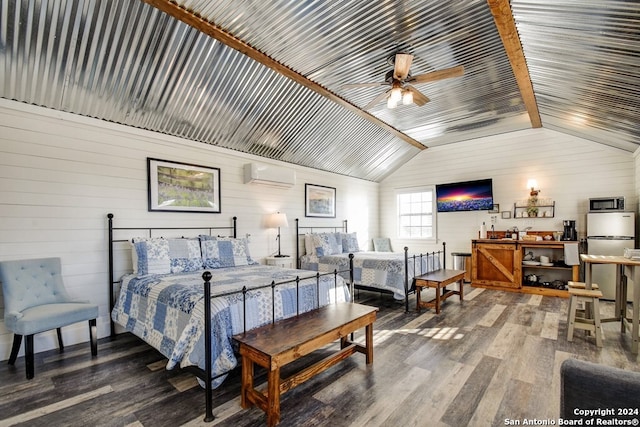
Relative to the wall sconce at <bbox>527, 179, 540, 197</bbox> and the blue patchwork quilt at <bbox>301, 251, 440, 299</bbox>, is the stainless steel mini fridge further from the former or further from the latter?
the blue patchwork quilt at <bbox>301, 251, 440, 299</bbox>

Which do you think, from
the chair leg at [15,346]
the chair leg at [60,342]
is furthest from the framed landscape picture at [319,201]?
the chair leg at [15,346]

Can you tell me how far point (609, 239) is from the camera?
197 inches

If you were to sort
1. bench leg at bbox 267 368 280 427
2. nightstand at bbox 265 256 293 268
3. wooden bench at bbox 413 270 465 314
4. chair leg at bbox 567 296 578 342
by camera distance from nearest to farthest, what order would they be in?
bench leg at bbox 267 368 280 427
chair leg at bbox 567 296 578 342
wooden bench at bbox 413 270 465 314
nightstand at bbox 265 256 293 268

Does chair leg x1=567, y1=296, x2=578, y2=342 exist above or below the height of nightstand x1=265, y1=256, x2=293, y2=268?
below

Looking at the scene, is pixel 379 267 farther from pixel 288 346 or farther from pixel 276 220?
pixel 288 346

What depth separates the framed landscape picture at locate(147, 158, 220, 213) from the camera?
4.14 meters

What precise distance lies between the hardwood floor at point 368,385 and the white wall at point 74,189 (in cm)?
85

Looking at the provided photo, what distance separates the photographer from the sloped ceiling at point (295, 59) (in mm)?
2672

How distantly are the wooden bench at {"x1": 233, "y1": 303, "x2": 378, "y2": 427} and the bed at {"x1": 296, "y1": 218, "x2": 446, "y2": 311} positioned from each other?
1297mm

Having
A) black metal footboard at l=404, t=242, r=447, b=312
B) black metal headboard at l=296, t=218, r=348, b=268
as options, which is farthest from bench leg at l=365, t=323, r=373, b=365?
black metal headboard at l=296, t=218, r=348, b=268

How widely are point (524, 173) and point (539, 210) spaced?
A: 800 millimetres

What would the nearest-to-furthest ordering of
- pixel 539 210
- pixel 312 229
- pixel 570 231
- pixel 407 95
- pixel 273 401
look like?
pixel 273 401, pixel 407 95, pixel 570 231, pixel 539 210, pixel 312 229

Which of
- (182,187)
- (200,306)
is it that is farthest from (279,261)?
(200,306)

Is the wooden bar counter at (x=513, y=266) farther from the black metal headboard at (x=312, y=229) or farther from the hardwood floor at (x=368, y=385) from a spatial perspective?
the black metal headboard at (x=312, y=229)
